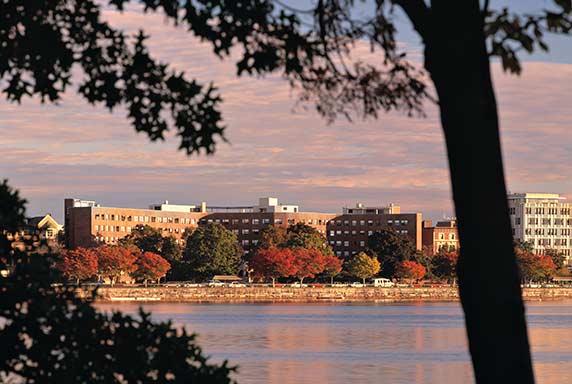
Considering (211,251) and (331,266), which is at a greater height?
(211,251)

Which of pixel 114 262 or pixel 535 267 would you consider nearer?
pixel 114 262

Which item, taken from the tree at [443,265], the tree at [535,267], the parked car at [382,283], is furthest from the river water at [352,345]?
the tree at [535,267]

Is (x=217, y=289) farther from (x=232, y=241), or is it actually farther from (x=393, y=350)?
(x=393, y=350)

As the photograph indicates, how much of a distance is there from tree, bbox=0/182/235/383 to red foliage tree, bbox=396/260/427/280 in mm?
157393

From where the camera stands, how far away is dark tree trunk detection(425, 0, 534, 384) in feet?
23.5

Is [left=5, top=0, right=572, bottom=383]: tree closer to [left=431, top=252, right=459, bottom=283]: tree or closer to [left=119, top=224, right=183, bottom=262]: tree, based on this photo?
[left=119, top=224, right=183, bottom=262]: tree

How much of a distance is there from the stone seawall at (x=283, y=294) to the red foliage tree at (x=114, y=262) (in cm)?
420

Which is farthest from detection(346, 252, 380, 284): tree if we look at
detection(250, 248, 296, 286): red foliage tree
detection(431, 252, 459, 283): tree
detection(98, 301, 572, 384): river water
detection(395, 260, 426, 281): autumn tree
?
detection(98, 301, 572, 384): river water

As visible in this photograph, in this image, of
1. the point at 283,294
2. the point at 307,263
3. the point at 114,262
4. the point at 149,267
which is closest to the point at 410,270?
the point at 307,263

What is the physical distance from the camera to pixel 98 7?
946cm

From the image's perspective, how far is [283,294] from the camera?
15788 centimetres

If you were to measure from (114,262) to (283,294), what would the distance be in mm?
22557

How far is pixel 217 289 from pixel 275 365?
3742 inches

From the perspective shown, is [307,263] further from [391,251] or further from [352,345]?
[352,345]
